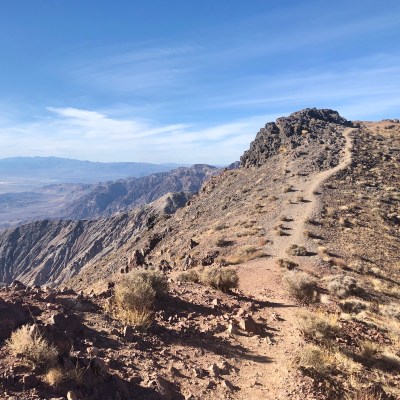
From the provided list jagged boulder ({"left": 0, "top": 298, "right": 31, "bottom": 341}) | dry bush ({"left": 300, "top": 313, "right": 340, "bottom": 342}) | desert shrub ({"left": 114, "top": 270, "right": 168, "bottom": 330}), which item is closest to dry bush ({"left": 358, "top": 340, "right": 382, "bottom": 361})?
dry bush ({"left": 300, "top": 313, "right": 340, "bottom": 342})

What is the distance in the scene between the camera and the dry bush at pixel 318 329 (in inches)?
404

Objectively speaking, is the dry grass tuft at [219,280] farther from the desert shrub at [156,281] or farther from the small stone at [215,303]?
the desert shrub at [156,281]

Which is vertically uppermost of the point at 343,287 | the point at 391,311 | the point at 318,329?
the point at 318,329

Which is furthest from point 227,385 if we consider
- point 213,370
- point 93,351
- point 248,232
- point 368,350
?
point 248,232

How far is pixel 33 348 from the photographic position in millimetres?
6332

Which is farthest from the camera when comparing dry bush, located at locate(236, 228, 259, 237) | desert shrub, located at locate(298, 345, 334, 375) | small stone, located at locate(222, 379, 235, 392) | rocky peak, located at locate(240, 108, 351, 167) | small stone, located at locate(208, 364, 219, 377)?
rocky peak, located at locate(240, 108, 351, 167)

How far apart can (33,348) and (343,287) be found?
13.7 metres

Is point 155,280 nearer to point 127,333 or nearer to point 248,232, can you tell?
point 127,333

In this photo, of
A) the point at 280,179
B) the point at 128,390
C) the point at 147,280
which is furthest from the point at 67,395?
the point at 280,179

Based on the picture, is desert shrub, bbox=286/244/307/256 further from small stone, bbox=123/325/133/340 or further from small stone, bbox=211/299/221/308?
small stone, bbox=123/325/133/340

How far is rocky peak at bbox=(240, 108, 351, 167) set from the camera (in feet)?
204

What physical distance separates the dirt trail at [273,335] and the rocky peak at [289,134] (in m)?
38.0

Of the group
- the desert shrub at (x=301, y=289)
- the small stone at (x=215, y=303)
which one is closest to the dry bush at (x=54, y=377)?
the small stone at (x=215, y=303)

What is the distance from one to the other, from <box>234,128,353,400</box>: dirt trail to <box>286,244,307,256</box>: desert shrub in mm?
547
